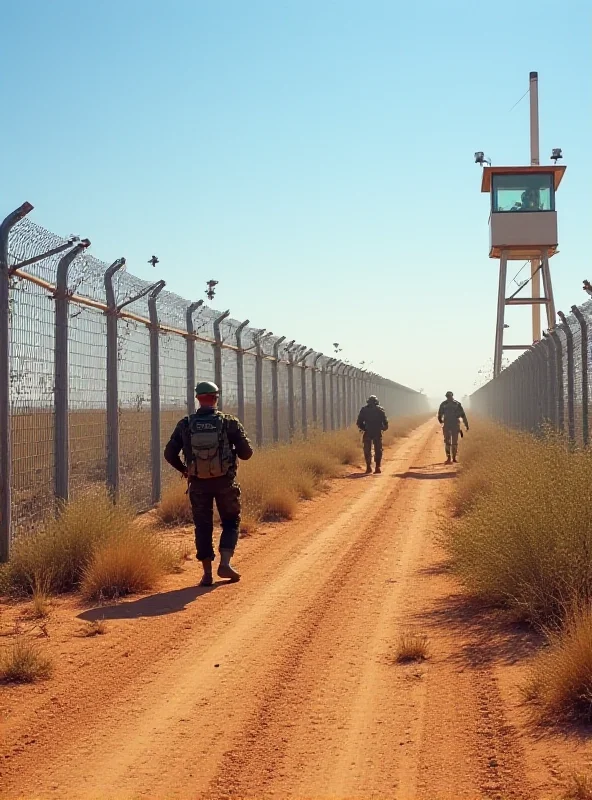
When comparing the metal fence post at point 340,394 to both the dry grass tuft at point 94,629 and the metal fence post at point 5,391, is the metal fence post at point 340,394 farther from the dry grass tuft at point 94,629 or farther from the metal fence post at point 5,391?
the dry grass tuft at point 94,629

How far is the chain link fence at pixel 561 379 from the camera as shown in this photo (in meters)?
12.7

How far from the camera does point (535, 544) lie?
22.0 ft

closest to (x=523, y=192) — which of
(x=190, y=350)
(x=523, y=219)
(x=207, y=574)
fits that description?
(x=523, y=219)

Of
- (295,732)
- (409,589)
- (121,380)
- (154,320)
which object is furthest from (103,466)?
(295,732)

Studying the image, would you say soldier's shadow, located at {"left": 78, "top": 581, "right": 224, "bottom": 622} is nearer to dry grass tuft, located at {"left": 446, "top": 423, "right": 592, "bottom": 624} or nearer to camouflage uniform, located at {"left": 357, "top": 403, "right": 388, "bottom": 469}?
dry grass tuft, located at {"left": 446, "top": 423, "right": 592, "bottom": 624}

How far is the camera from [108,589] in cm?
811

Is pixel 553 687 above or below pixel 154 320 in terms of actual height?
below

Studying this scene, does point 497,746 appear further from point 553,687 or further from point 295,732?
point 295,732

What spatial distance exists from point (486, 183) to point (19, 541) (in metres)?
28.0

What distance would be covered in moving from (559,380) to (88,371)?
24.8 feet

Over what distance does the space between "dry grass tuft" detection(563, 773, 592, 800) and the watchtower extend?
94.6 feet

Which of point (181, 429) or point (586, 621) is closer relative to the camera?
point (586, 621)

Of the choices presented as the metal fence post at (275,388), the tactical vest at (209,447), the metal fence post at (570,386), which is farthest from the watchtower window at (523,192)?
the tactical vest at (209,447)

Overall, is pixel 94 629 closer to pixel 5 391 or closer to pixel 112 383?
pixel 5 391
